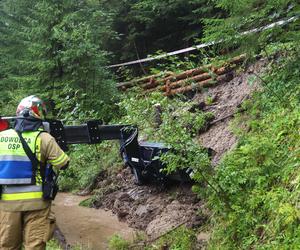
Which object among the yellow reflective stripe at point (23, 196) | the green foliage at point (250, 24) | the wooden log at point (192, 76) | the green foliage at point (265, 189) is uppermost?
the green foliage at point (250, 24)

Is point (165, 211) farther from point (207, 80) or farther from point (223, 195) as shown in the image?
point (207, 80)

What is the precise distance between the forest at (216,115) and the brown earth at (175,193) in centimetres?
8

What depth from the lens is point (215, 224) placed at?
6.33 metres

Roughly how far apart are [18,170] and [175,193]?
14.1 feet

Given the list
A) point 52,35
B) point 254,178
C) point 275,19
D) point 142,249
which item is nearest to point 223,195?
point 254,178

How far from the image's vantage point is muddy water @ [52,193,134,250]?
7.98 meters

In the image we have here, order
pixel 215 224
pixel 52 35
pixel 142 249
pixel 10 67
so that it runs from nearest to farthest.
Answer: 1. pixel 215 224
2. pixel 142 249
3. pixel 52 35
4. pixel 10 67

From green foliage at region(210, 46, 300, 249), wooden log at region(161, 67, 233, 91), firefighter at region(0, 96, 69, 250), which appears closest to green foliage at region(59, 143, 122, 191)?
wooden log at region(161, 67, 233, 91)

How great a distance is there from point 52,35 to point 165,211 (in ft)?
30.3

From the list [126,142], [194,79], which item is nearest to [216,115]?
[126,142]

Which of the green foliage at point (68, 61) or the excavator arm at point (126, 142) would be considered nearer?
the excavator arm at point (126, 142)

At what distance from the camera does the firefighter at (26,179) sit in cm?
516

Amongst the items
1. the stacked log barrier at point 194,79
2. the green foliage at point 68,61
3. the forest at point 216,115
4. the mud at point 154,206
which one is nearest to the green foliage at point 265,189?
the forest at point 216,115

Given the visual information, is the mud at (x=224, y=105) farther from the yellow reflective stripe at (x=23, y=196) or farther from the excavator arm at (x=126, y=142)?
the yellow reflective stripe at (x=23, y=196)
